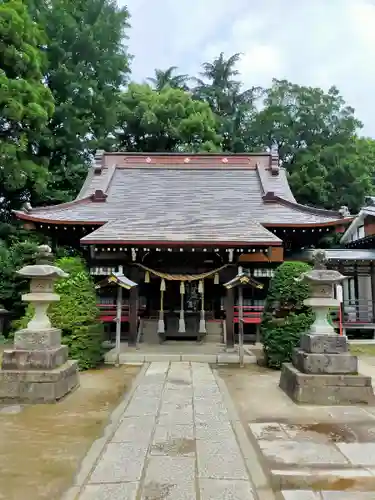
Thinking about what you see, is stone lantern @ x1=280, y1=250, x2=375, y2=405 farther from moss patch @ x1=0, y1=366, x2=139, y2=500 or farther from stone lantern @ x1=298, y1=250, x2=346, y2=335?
moss patch @ x1=0, y1=366, x2=139, y2=500

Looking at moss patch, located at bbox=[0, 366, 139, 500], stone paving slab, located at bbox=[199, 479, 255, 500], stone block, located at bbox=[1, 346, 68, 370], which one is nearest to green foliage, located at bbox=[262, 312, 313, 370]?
moss patch, located at bbox=[0, 366, 139, 500]

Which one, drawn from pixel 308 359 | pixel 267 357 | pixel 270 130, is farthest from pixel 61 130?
pixel 308 359

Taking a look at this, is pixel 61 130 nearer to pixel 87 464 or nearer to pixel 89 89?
pixel 89 89

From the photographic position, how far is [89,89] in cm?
2300

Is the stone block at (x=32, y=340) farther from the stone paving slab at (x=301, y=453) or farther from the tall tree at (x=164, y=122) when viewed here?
the tall tree at (x=164, y=122)

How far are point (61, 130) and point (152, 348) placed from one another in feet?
52.5

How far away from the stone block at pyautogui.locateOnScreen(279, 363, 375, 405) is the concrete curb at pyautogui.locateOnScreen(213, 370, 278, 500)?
1.09 meters

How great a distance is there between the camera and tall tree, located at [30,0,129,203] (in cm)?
2172

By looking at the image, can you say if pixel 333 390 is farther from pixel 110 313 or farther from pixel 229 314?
pixel 110 313

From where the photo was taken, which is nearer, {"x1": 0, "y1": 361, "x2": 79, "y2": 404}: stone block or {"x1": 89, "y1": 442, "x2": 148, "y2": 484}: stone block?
{"x1": 89, "y1": 442, "x2": 148, "y2": 484}: stone block

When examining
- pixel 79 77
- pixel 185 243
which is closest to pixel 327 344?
pixel 185 243

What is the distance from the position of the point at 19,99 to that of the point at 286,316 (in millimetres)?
14086

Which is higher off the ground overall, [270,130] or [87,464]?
[270,130]

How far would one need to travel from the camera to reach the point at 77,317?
8359mm
